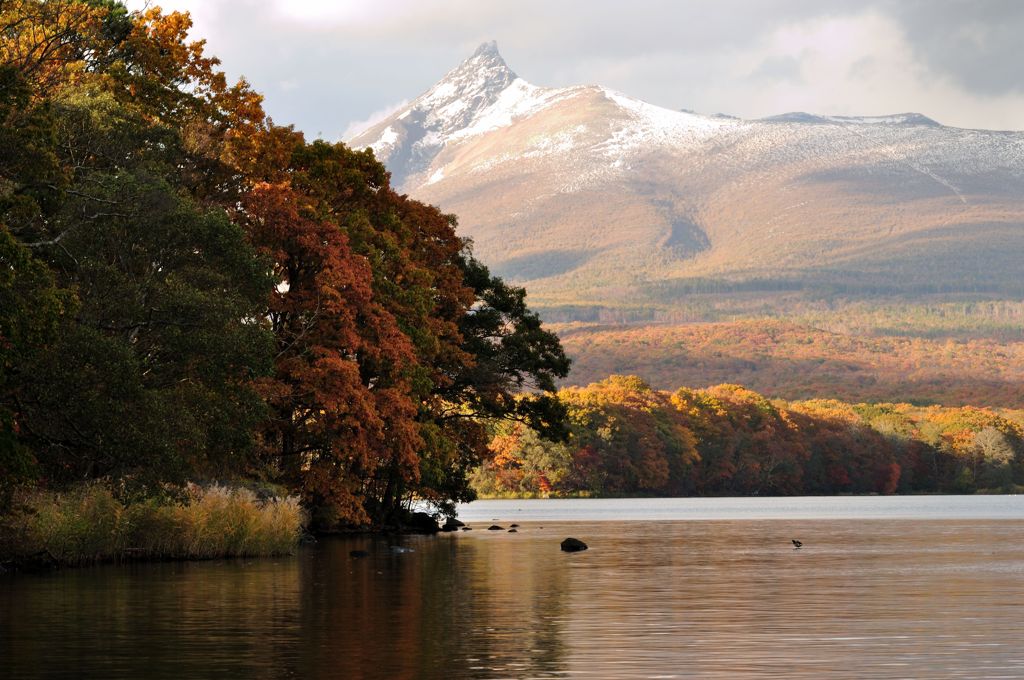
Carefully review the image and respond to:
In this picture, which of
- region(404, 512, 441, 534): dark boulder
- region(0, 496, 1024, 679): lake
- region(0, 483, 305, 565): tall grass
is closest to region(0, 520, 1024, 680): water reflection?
region(0, 496, 1024, 679): lake

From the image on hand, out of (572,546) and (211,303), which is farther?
(572,546)

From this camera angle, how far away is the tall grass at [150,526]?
159 ft

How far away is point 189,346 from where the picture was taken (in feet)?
159

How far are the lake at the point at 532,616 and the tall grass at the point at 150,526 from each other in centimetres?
Result: 166

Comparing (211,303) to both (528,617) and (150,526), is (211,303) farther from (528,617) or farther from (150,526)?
(528,617)

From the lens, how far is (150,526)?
53281 millimetres

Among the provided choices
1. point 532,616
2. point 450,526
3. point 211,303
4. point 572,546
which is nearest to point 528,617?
A: point 532,616

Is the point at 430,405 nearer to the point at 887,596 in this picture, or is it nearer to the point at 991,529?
the point at 991,529

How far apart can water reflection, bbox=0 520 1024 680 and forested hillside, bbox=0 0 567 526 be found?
184 inches

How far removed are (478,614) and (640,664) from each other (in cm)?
982

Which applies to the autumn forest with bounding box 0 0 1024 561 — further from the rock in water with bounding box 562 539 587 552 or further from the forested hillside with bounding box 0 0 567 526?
the rock in water with bounding box 562 539 587 552

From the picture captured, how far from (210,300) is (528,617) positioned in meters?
19.0

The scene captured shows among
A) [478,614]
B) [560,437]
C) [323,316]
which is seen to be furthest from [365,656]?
[560,437]

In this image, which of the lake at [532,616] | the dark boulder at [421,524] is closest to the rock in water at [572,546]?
the lake at [532,616]
